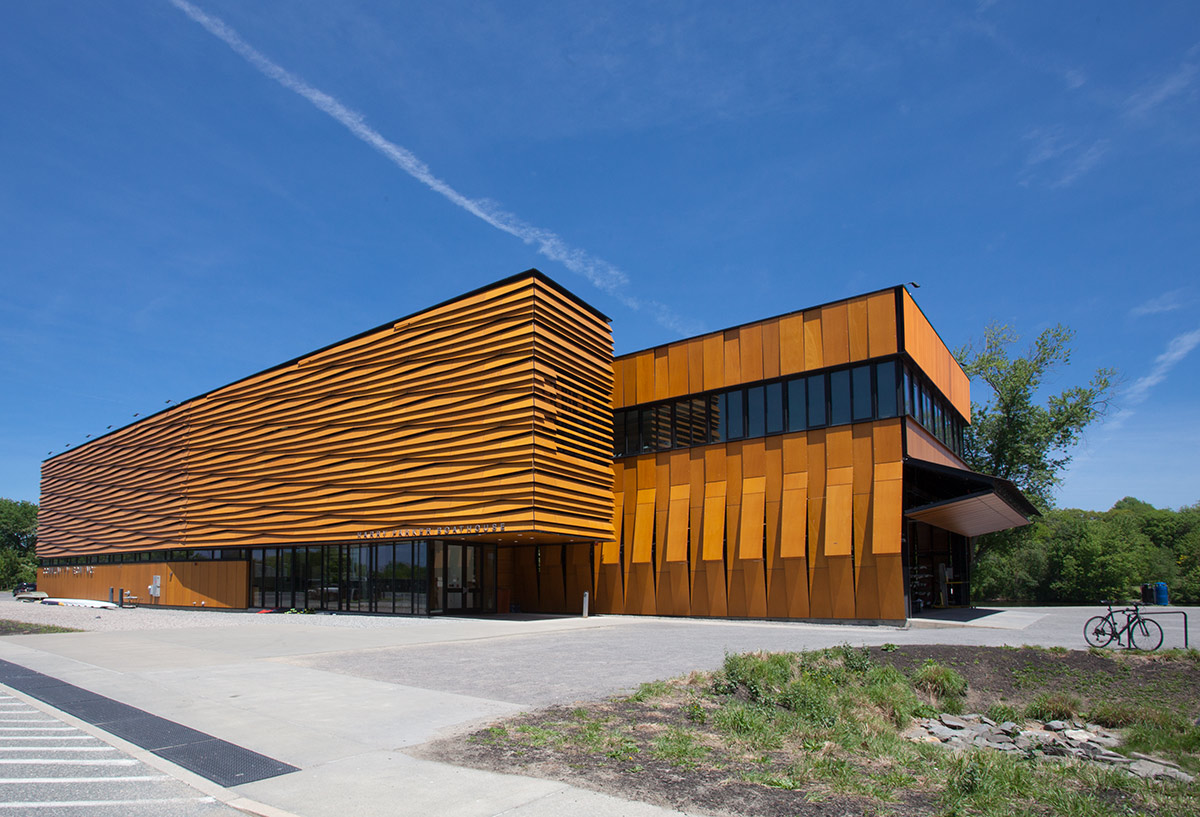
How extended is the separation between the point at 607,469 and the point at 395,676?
18.4 meters

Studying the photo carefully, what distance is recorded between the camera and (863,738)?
8.34 m

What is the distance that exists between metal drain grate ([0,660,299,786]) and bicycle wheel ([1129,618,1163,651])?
52.2 ft

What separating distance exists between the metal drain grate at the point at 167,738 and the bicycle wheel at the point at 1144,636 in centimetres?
1590

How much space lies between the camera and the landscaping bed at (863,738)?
6.15 metres

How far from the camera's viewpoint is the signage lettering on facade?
26844 mm

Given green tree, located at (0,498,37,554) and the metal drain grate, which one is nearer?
the metal drain grate

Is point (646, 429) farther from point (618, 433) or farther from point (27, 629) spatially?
point (27, 629)

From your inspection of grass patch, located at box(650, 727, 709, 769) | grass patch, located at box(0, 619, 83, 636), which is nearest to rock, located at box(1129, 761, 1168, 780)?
grass patch, located at box(650, 727, 709, 769)

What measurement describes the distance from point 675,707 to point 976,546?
41.0 metres

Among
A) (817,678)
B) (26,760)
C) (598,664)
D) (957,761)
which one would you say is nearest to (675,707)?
(817,678)

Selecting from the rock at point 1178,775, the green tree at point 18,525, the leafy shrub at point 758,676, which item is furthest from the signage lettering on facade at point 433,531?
the green tree at point 18,525

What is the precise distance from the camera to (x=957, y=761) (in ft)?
22.8

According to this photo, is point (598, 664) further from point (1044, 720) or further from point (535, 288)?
point (535, 288)

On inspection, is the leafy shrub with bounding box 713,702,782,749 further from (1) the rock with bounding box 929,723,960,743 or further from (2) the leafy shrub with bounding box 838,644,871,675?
(2) the leafy shrub with bounding box 838,644,871,675
